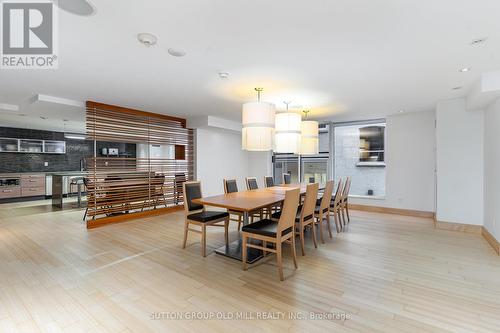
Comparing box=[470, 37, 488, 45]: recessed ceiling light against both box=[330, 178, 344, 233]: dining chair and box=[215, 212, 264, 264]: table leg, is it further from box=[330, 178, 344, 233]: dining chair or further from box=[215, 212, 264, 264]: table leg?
box=[215, 212, 264, 264]: table leg

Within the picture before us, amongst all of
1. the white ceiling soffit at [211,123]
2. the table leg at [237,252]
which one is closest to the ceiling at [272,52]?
the white ceiling soffit at [211,123]

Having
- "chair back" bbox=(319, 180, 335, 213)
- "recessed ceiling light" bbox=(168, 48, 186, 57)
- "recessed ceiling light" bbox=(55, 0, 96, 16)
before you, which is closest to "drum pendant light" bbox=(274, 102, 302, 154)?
"chair back" bbox=(319, 180, 335, 213)

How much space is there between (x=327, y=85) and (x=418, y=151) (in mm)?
3594

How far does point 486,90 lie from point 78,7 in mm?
4675

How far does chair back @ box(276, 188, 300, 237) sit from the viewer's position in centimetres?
276

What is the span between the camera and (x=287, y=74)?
328 centimetres

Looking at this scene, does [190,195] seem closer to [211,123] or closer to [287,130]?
[287,130]

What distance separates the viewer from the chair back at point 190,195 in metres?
3.69

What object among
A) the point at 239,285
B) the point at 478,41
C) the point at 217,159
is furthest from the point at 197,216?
the point at 217,159

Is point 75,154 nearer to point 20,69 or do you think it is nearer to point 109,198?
point 109,198

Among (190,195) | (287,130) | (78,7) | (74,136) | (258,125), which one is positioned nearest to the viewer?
(78,7)

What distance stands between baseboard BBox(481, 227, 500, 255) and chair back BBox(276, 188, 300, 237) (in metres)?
3.05

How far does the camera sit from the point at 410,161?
234 inches

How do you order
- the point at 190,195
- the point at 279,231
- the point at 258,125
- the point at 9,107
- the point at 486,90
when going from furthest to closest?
the point at 9,107 → the point at 190,195 → the point at 258,125 → the point at 486,90 → the point at 279,231
